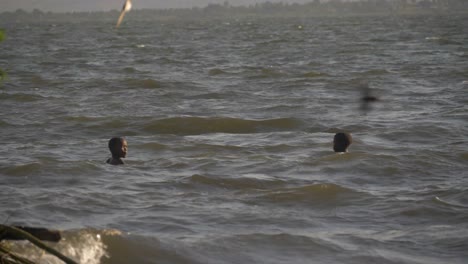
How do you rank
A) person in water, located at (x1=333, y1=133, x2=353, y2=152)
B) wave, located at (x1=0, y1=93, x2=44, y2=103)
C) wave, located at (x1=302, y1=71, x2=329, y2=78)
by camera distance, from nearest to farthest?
1. person in water, located at (x1=333, y1=133, x2=353, y2=152)
2. wave, located at (x1=0, y1=93, x2=44, y2=103)
3. wave, located at (x1=302, y1=71, x2=329, y2=78)

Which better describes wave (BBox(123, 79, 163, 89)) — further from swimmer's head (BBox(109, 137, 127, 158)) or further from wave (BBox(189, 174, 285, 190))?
wave (BBox(189, 174, 285, 190))

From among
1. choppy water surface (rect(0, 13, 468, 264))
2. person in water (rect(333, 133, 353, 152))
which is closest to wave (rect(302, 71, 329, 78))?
choppy water surface (rect(0, 13, 468, 264))

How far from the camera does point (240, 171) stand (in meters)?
10.6

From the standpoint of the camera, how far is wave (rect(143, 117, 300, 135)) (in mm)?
14953

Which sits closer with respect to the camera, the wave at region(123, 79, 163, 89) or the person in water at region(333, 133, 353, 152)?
the person in water at region(333, 133, 353, 152)

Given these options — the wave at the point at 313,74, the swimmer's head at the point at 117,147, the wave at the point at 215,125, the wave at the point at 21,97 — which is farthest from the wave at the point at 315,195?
the wave at the point at 313,74

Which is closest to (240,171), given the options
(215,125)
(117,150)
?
(117,150)

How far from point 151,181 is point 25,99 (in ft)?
35.8

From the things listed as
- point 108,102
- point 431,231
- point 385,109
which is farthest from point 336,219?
point 108,102

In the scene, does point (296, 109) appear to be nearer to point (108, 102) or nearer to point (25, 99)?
point (108, 102)

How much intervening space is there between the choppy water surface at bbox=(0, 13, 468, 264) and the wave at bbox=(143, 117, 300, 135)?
52 millimetres

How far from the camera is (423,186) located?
975 cm

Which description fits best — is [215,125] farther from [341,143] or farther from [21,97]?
[21,97]

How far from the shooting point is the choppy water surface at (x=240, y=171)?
7246mm
